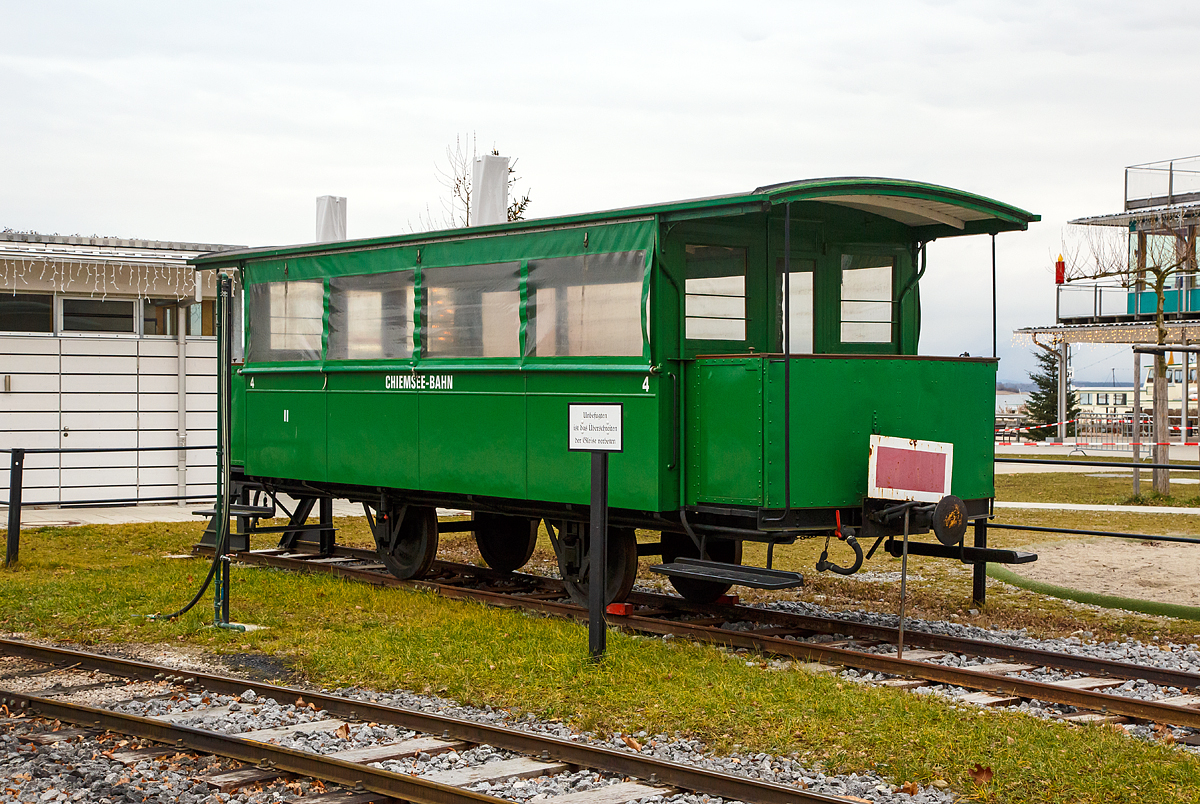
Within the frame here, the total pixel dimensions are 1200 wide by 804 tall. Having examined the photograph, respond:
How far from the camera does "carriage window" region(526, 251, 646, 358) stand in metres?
9.69

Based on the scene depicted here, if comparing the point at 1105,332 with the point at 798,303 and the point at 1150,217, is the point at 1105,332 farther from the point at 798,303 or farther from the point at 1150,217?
the point at 798,303

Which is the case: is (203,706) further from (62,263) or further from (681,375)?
(62,263)

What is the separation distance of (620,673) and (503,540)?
473cm

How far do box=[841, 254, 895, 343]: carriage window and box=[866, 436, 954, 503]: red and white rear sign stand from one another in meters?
1.55

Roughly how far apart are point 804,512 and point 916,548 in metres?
1.40

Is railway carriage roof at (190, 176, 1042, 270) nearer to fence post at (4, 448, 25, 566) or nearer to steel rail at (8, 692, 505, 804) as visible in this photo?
steel rail at (8, 692, 505, 804)

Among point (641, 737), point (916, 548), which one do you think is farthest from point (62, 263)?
point (641, 737)

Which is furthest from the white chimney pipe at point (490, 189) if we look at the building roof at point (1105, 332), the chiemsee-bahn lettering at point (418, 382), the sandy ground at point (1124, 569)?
the building roof at point (1105, 332)

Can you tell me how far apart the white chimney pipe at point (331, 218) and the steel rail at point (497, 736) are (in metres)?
7.15

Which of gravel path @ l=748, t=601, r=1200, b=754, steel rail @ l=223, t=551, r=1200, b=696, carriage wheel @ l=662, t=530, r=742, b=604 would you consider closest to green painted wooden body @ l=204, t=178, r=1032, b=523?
steel rail @ l=223, t=551, r=1200, b=696

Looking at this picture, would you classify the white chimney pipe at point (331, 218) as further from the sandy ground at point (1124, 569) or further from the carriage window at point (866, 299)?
the sandy ground at point (1124, 569)

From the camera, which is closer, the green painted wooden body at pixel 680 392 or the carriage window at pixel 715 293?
the green painted wooden body at pixel 680 392

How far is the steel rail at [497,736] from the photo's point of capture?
561 cm

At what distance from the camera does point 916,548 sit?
32.9ft
